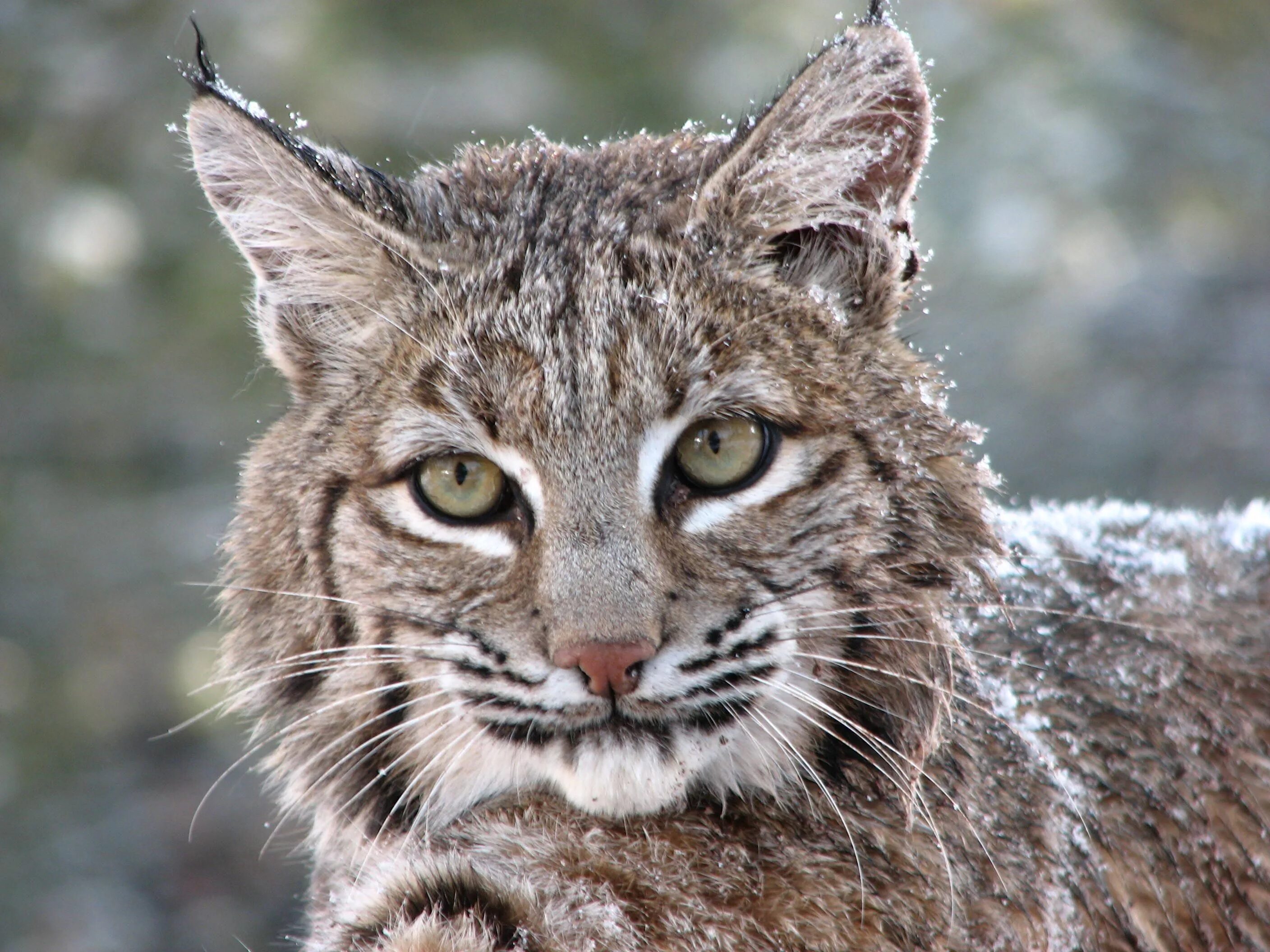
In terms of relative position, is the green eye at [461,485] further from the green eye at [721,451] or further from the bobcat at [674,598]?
the green eye at [721,451]

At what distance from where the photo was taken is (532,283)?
2.86 meters

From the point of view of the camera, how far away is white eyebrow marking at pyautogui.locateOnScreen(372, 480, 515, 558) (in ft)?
9.09

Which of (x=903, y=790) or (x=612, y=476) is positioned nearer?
(x=612, y=476)

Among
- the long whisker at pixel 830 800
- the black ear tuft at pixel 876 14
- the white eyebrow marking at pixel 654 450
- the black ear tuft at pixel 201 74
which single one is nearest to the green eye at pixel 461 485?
the white eyebrow marking at pixel 654 450

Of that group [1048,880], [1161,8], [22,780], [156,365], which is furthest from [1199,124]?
[22,780]

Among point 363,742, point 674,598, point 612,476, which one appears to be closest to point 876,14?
point 612,476

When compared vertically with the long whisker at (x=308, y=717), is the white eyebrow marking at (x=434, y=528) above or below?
above

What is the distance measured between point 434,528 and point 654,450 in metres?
0.49

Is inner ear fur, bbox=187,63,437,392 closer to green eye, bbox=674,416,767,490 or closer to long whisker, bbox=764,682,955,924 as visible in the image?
green eye, bbox=674,416,767,490

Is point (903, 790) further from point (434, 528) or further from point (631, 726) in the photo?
point (434, 528)

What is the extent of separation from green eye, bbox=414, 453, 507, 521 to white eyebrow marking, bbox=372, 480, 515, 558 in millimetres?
27

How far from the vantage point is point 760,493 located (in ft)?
9.00

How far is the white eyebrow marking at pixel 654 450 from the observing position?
2.71 m

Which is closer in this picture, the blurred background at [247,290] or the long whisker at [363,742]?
the long whisker at [363,742]
